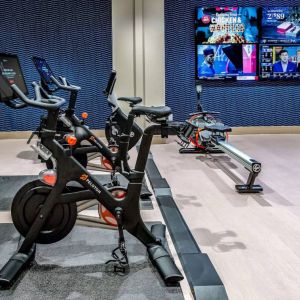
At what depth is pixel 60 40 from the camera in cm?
948

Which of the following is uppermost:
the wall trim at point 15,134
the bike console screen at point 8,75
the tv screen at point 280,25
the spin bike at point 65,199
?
the tv screen at point 280,25

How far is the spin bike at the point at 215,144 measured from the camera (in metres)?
5.23

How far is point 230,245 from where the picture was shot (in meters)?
3.66

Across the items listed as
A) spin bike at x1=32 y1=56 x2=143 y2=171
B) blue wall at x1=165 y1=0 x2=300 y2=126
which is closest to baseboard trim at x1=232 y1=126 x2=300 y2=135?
blue wall at x1=165 y1=0 x2=300 y2=126

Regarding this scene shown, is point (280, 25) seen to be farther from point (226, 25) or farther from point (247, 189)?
point (247, 189)

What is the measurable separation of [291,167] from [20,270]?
4.57 m

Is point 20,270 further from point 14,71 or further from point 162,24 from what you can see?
point 162,24

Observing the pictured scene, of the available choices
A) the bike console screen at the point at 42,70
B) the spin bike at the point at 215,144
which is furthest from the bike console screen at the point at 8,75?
the spin bike at the point at 215,144

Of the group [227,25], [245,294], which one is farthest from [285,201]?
[227,25]

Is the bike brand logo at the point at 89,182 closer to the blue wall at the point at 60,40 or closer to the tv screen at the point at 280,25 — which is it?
the blue wall at the point at 60,40

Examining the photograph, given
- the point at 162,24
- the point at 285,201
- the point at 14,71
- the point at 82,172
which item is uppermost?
the point at 162,24

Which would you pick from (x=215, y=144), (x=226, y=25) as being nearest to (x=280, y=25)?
(x=226, y=25)

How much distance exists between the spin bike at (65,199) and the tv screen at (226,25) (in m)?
6.84

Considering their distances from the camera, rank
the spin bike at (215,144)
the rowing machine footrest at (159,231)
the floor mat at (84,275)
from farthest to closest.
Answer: the spin bike at (215,144), the rowing machine footrest at (159,231), the floor mat at (84,275)
